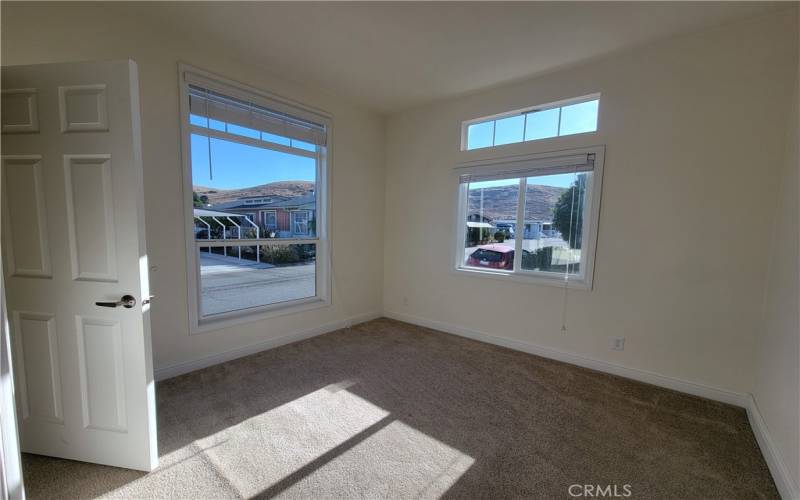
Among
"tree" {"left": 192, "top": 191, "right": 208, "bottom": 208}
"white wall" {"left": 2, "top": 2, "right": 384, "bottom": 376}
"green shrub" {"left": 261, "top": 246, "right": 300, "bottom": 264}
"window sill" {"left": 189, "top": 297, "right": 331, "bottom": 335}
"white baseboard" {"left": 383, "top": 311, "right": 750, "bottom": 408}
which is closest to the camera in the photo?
"white wall" {"left": 2, "top": 2, "right": 384, "bottom": 376}

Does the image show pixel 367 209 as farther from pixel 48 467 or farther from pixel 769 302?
pixel 769 302

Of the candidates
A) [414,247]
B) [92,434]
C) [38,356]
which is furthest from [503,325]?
[38,356]

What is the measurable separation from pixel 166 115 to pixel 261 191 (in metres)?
0.96

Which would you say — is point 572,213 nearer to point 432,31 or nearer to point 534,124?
point 534,124

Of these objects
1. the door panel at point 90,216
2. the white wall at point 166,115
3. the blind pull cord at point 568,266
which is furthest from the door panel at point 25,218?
the blind pull cord at point 568,266

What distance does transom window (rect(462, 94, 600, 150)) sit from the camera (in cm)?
291

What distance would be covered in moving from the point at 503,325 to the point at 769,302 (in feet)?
6.51

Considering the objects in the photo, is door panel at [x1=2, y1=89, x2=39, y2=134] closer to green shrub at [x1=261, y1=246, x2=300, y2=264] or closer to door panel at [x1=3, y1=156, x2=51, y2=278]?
door panel at [x1=3, y1=156, x2=51, y2=278]

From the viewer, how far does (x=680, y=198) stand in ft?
8.22

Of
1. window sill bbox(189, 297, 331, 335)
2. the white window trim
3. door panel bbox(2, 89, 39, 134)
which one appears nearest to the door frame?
door panel bbox(2, 89, 39, 134)

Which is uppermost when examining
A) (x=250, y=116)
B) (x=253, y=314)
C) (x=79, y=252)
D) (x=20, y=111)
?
(x=250, y=116)

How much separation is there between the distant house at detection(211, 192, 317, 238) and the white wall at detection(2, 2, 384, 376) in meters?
0.30

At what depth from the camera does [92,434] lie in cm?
166

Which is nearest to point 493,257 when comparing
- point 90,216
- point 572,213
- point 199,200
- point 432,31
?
point 572,213
